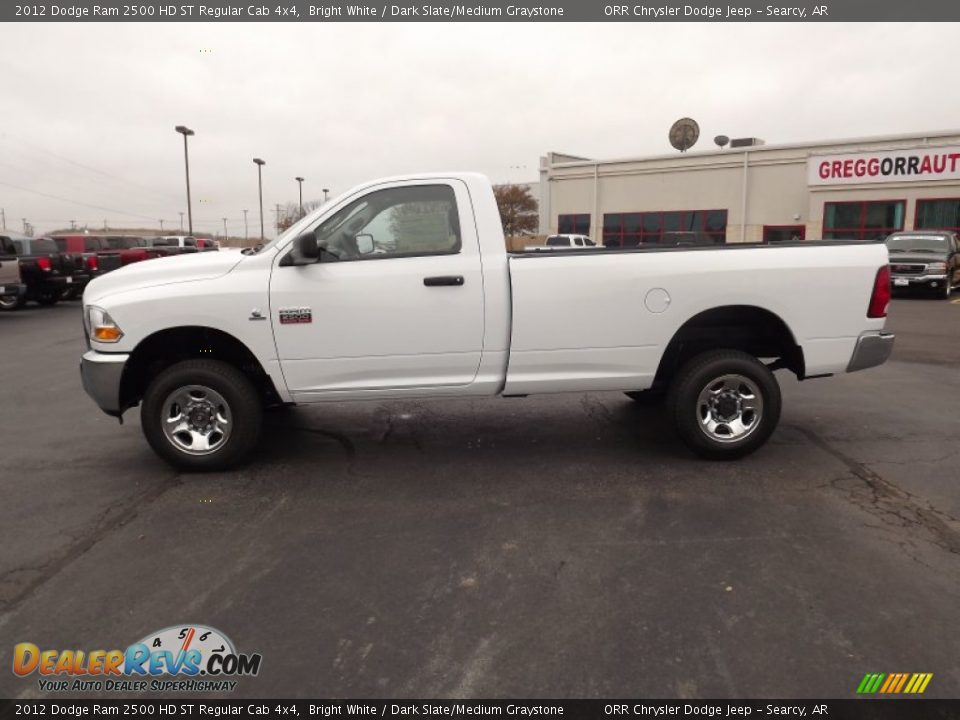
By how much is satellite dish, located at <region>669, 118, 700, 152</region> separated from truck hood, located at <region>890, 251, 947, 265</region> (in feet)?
55.9

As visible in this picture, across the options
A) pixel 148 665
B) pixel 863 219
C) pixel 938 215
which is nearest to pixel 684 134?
pixel 863 219

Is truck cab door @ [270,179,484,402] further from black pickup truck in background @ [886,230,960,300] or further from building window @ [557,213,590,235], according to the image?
building window @ [557,213,590,235]

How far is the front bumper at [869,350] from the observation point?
16.4 ft

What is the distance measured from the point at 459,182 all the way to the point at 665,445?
265 centimetres

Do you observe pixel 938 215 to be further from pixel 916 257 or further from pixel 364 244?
pixel 364 244

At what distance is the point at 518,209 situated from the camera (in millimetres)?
59375

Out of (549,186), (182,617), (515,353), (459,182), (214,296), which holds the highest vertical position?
(549,186)

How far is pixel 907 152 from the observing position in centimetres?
2588

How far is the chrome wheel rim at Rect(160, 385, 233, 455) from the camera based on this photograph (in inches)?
187

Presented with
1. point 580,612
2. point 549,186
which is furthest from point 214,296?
point 549,186

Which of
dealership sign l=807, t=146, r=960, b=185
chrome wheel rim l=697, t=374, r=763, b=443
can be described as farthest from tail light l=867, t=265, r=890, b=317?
dealership sign l=807, t=146, r=960, b=185

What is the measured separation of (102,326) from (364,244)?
186cm

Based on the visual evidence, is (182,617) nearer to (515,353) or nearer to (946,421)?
(515,353)

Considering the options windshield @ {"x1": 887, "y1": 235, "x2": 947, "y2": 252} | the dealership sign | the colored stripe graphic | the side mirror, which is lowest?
the colored stripe graphic
